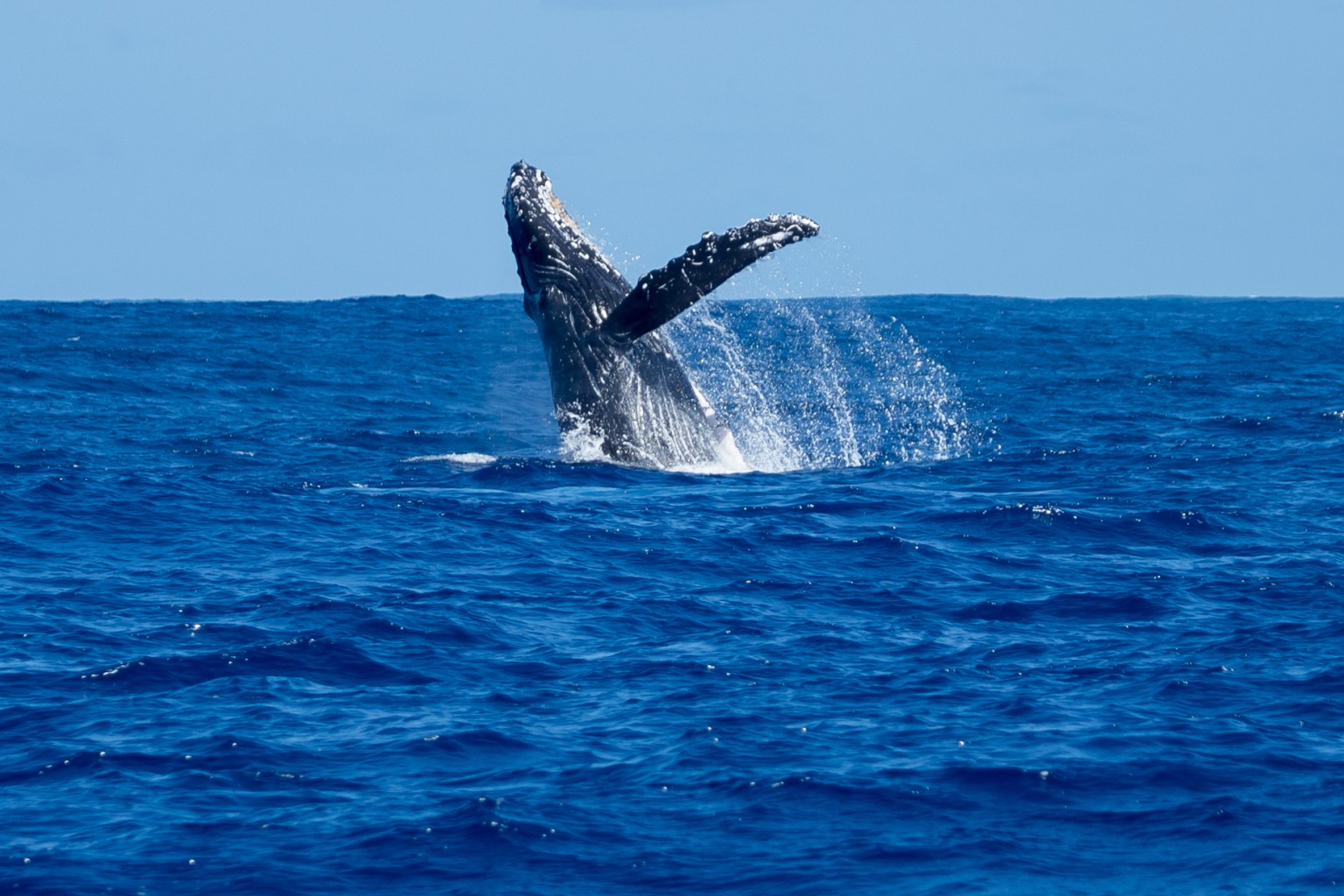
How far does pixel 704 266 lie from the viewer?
1761cm

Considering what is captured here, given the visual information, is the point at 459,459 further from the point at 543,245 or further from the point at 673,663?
A: the point at 673,663

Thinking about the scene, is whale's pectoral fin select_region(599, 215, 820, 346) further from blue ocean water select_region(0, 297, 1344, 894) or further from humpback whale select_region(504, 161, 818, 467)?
blue ocean water select_region(0, 297, 1344, 894)

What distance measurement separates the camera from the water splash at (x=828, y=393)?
2405cm

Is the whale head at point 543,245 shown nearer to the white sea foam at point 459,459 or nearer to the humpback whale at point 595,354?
the humpback whale at point 595,354

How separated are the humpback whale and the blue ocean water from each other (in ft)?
2.27

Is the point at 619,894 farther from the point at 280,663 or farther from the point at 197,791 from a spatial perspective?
the point at 280,663

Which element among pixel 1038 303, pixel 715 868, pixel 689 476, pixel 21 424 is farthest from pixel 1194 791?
pixel 1038 303

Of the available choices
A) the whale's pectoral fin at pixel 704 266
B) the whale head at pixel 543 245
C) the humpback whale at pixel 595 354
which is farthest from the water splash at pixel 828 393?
the whale head at pixel 543 245

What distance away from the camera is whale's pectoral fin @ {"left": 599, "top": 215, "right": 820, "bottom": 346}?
56.6ft

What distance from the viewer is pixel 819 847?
920 centimetres

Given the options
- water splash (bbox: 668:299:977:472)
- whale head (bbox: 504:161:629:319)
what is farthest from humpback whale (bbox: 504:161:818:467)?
water splash (bbox: 668:299:977:472)

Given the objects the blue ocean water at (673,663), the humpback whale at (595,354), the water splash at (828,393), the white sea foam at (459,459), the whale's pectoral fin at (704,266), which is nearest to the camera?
the blue ocean water at (673,663)

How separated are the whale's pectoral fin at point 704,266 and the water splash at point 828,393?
0.79m

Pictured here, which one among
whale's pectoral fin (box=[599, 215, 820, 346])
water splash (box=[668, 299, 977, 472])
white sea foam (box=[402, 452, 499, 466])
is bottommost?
white sea foam (box=[402, 452, 499, 466])
